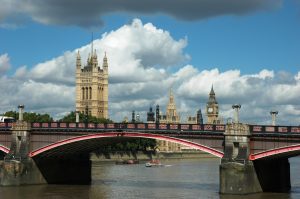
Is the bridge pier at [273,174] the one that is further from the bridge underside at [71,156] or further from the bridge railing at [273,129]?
the bridge underside at [71,156]

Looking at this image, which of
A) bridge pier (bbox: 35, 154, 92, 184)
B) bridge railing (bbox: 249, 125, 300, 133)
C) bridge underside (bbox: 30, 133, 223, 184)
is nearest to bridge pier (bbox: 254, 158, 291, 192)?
bridge railing (bbox: 249, 125, 300, 133)

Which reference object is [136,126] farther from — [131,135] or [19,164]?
[19,164]

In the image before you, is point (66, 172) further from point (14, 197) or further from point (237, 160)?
point (237, 160)

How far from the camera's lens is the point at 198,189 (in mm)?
64875

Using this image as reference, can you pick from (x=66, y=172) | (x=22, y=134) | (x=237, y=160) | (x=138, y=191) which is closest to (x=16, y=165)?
(x=22, y=134)

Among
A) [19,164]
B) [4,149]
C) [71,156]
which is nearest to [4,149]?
[4,149]

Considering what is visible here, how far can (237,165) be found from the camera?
5550cm

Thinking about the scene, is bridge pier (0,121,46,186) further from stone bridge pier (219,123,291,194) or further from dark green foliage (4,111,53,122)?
dark green foliage (4,111,53,122)

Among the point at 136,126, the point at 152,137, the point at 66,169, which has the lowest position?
the point at 66,169

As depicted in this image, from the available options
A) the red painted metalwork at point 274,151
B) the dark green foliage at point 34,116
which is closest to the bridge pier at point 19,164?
the red painted metalwork at point 274,151

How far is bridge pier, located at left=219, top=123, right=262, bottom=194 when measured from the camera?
55.3m

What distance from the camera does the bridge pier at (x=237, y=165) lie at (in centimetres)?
5528

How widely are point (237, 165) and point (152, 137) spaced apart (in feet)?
36.7

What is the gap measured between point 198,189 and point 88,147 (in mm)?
15899
